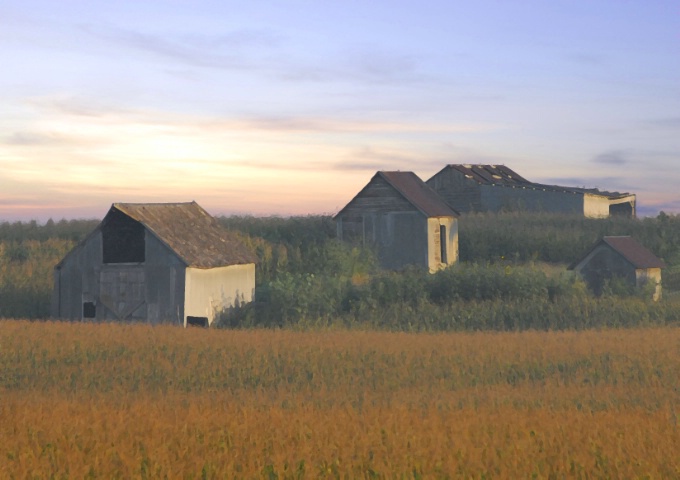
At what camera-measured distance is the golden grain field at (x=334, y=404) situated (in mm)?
9469

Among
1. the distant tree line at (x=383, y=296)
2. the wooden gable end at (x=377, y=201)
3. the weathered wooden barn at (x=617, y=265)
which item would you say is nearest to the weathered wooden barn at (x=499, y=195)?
the distant tree line at (x=383, y=296)

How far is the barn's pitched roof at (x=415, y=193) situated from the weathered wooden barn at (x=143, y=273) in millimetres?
12537

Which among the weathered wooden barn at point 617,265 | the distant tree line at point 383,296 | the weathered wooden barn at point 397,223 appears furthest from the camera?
the weathered wooden barn at point 397,223

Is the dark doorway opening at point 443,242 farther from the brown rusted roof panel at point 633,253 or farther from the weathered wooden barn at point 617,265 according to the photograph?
the brown rusted roof panel at point 633,253

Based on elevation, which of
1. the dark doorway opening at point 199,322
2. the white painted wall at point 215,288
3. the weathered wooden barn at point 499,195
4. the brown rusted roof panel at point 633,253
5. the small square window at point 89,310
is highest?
the weathered wooden barn at point 499,195

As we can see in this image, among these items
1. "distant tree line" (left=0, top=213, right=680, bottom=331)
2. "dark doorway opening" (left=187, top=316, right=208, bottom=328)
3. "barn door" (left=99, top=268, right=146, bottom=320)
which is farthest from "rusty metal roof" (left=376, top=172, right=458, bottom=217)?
"barn door" (left=99, top=268, right=146, bottom=320)

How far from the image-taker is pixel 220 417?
12.2m

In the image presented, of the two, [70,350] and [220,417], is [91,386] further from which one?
[220,417]

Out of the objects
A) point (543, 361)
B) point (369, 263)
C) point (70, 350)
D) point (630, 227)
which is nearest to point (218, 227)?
point (369, 263)

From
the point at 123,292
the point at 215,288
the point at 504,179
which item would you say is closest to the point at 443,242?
the point at 215,288

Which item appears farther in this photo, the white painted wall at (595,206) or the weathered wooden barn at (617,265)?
the white painted wall at (595,206)

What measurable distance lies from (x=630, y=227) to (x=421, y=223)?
2006 centimetres

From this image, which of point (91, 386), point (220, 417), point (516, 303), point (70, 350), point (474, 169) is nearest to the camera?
point (220, 417)

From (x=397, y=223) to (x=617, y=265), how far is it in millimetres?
11329
